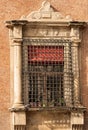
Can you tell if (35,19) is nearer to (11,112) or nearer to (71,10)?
(71,10)

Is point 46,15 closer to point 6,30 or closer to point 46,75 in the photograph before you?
point 6,30

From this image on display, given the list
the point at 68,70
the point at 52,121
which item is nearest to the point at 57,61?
the point at 68,70

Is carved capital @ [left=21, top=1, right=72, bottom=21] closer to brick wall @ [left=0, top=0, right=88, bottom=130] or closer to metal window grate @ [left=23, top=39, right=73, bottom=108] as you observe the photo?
brick wall @ [left=0, top=0, right=88, bottom=130]

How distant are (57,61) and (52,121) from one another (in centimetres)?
197

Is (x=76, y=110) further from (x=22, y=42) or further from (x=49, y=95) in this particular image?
(x=22, y=42)

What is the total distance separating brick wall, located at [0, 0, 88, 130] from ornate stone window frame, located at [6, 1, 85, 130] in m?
0.17

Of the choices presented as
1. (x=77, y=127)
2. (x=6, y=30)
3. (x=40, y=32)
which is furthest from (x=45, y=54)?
(x=77, y=127)

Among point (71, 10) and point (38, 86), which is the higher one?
point (71, 10)

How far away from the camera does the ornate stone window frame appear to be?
22.6 meters

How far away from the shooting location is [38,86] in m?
22.9

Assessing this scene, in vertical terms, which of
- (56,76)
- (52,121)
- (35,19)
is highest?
(35,19)

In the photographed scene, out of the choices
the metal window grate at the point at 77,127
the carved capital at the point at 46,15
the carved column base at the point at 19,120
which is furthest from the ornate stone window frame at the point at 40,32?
the carved column base at the point at 19,120

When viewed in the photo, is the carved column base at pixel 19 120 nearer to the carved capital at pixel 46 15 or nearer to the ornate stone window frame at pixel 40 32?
the ornate stone window frame at pixel 40 32

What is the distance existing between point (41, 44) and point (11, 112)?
2435 mm
